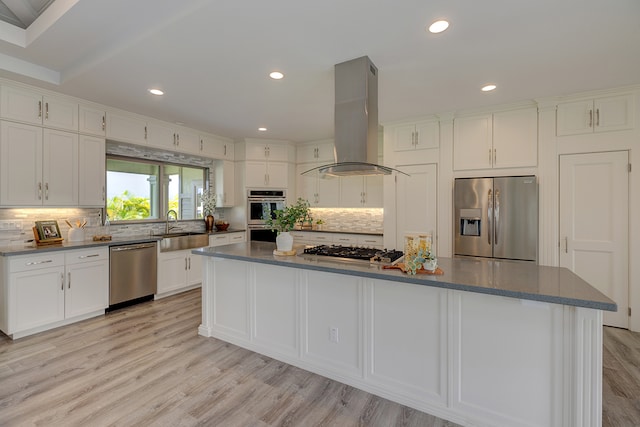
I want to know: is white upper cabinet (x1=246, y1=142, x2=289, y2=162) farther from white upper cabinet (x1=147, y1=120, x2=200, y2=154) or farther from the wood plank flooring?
the wood plank flooring

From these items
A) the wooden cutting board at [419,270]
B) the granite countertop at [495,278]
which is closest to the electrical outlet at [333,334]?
the granite countertop at [495,278]

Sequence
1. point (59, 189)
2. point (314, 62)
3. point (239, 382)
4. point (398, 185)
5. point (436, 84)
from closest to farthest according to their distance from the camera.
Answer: point (239, 382), point (314, 62), point (436, 84), point (59, 189), point (398, 185)

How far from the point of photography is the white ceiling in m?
1.97

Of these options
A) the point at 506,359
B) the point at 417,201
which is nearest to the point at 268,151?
the point at 417,201

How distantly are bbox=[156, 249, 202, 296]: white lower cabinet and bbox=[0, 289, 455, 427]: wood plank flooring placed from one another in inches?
47.0

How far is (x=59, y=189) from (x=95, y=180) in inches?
15.5

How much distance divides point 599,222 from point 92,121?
6.22 m

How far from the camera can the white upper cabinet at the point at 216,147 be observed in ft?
16.7

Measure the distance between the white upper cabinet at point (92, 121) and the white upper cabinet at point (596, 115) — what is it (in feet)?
18.5

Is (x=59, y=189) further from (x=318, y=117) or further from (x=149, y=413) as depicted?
(x=318, y=117)

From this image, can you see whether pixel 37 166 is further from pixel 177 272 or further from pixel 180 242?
pixel 177 272

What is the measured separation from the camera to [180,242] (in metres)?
4.48

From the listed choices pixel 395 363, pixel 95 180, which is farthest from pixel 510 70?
pixel 95 180

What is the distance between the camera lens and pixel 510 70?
2768mm
